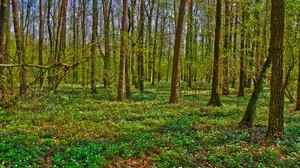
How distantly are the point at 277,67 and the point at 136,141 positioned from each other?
4.58m

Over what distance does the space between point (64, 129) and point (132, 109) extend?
541 cm

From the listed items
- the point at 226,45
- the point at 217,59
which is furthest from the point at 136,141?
the point at 226,45

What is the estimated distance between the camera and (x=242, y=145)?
8.52 meters

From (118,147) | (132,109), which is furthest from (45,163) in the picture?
(132,109)

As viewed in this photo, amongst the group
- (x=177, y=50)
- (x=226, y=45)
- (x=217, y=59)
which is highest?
(x=226, y=45)

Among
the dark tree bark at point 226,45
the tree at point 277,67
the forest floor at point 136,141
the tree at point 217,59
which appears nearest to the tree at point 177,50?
the tree at point 217,59

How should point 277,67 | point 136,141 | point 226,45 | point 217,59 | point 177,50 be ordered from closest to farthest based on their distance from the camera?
1. point 136,141
2. point 277,67
3. point 217,59
4. point 177,50
5. point 226,45

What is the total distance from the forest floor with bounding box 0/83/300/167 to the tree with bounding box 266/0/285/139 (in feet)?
1.61

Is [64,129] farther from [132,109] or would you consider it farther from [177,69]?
[177,69]

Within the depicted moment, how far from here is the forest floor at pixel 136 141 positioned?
7027 mm

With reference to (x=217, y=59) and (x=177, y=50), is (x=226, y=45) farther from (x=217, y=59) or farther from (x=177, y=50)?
(x=177, y=50)

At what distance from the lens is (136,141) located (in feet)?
28.1

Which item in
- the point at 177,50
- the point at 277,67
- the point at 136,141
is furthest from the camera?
the point at 177,50

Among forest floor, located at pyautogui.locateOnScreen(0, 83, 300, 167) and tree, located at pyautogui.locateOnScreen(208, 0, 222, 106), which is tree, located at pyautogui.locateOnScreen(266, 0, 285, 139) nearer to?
forest floor, located at pyautogui.locateOnScreen(0, 83, 300, 167)
